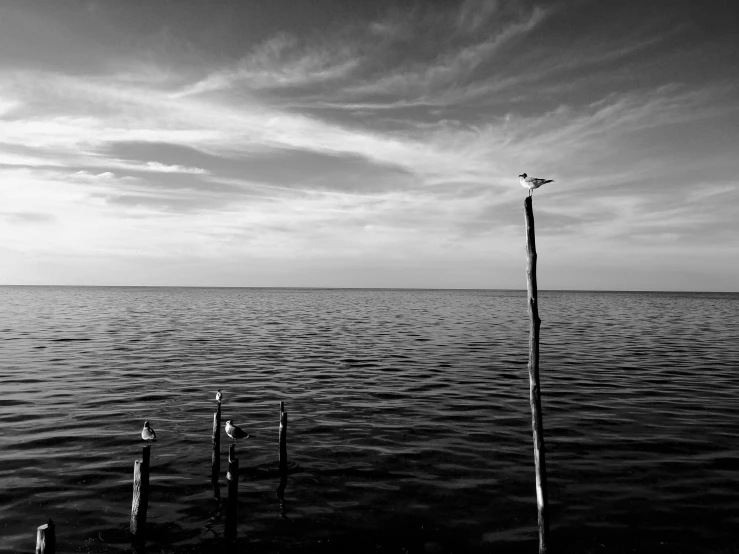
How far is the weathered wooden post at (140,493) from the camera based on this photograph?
9.84m

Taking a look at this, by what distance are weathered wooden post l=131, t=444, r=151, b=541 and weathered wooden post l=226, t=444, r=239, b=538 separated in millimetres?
1537

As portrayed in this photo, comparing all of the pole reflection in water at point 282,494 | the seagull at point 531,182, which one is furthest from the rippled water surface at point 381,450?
the seagull at point 531,182

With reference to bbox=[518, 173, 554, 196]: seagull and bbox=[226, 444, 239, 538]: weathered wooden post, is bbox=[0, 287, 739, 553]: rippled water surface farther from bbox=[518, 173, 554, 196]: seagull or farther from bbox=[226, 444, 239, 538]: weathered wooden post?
bbox=[518, 173, 554, 196]: seagull

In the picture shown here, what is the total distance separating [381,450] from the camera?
16.5 meters

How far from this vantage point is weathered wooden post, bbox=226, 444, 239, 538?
10.3 metres

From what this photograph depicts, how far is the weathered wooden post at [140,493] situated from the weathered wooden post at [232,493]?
154 centimetres

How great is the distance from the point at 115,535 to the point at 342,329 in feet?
150

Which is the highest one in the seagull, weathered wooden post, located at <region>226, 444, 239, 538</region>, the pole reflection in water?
the seagull

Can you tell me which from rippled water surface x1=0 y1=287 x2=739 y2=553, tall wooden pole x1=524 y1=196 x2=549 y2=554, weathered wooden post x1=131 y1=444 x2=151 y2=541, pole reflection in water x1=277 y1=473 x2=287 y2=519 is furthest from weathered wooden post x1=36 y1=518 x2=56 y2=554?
tall wooden pole x1=524 y1=196 x2=549 y2=554

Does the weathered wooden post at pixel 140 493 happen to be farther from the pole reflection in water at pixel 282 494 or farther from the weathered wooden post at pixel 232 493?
the pole reflection in water at pixel 282 494

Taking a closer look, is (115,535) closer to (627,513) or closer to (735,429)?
(627,513)

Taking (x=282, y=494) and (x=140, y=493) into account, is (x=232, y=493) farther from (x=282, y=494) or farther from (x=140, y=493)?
(x=282, y=494)

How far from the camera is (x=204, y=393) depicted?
24234 mm

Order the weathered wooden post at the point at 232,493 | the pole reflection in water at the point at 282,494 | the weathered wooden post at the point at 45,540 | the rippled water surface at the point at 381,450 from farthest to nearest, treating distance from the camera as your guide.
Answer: the pole reflection in water at the point at 282,494
the rippled water surface at the point at 381,450
the weathered wooden post at the point at 232,493
the weathered wooden post at the point at 45,540
